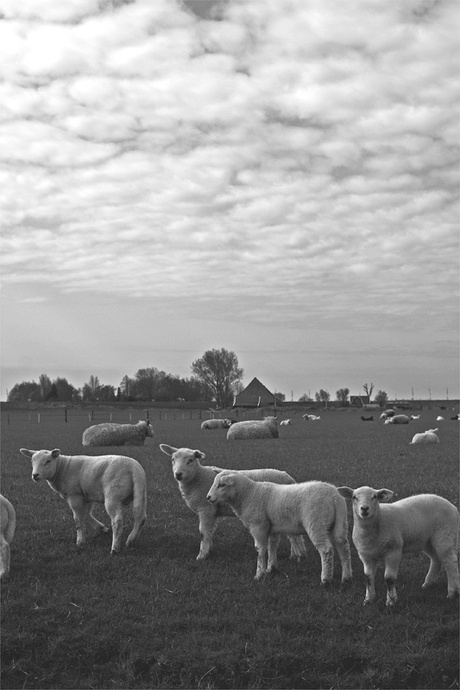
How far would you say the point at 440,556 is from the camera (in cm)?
843

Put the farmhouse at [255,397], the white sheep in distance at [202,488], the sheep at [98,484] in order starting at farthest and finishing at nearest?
the farmhouse at [255,397]
the sheep at [98,484]
the white sheep in distance at [202,488]

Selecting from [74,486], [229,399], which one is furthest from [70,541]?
[229,399]

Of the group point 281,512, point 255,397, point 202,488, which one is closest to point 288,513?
point 281,512

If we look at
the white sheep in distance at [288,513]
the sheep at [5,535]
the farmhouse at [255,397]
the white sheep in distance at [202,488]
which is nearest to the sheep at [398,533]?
the white sheep in distance at [288,513]

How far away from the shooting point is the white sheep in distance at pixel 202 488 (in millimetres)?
10195

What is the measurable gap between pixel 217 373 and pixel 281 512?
113m

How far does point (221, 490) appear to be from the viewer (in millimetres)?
9805

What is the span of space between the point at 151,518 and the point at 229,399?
10729 cm

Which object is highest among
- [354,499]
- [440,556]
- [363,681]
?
[354,499]

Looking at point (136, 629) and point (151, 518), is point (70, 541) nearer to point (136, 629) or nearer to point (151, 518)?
point (151, 518)

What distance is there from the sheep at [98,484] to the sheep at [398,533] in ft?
11.7

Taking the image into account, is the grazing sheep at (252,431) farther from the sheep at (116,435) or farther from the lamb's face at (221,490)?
the lamb's face at (221,490)

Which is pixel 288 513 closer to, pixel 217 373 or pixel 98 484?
pixel 98 484

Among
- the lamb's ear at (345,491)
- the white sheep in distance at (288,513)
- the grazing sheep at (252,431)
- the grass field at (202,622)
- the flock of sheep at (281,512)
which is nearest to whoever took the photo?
the grass field at (202,622)
